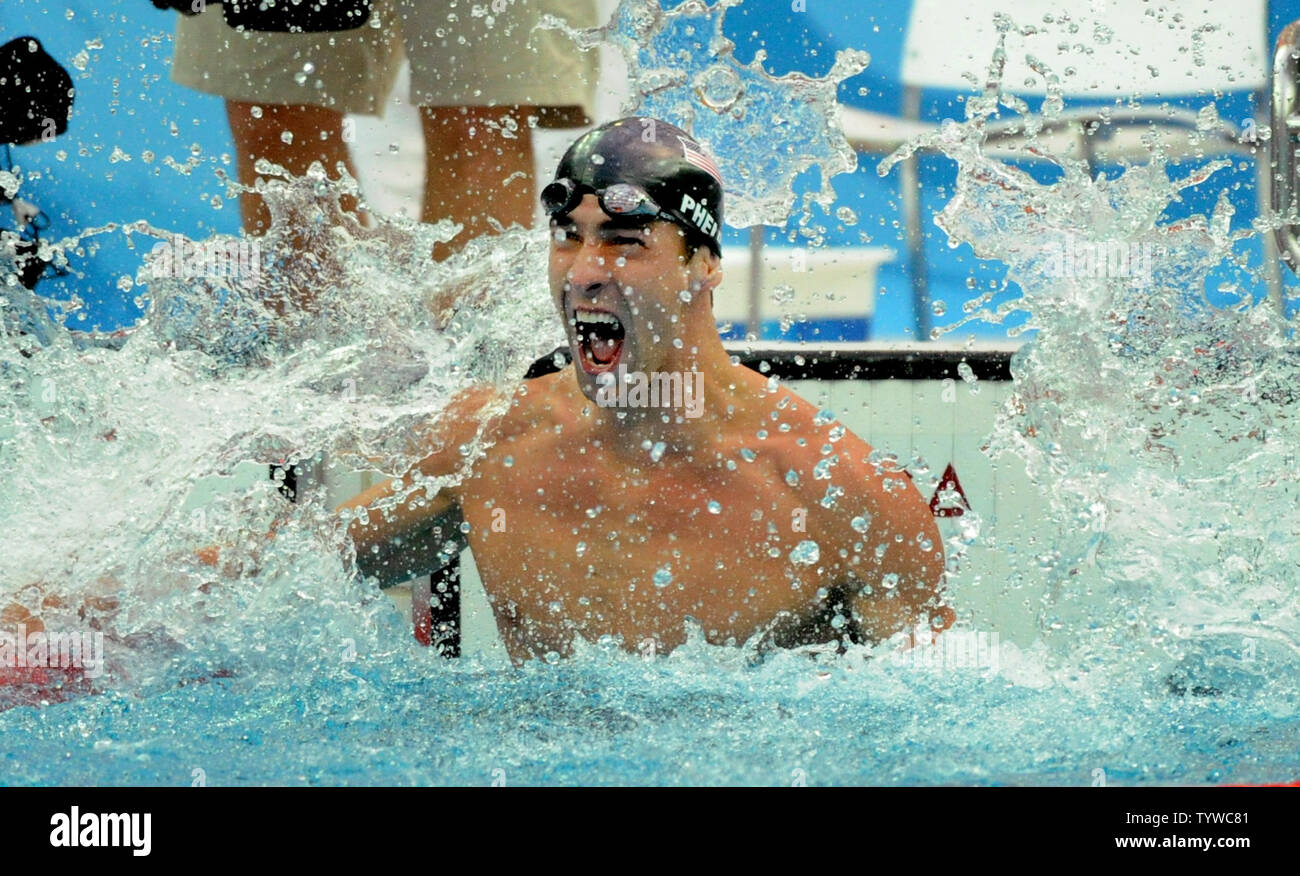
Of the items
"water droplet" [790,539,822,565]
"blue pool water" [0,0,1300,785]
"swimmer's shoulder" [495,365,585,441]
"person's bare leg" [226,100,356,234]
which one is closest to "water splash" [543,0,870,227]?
"blue pool water" [0,0,1300,785]

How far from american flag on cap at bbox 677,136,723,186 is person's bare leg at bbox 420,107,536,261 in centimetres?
65

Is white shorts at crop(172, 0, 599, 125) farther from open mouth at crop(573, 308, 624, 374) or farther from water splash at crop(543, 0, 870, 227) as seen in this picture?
open mouth at crop(573, 308, 624, 374)

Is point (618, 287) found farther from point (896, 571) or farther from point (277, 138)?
point (277, 138)

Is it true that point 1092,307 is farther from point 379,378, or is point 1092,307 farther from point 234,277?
point 234,277

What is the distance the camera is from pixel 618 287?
2025mm

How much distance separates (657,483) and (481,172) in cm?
89

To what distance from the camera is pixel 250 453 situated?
2.42 meters

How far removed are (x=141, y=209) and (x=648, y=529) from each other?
1.60 metres

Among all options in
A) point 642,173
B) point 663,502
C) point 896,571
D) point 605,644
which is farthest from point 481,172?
point 896,571

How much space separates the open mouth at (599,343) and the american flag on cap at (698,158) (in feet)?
0.88

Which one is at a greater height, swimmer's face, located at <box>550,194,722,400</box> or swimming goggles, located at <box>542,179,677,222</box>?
swimming goggles, located at <box>542,179,677,222</box>

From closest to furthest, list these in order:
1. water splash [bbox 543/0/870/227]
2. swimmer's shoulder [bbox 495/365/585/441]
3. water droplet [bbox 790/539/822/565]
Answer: water droplet [bbox 790/539/822/565] < swimmer's shoulder [bbox 495/365/585/441] < water splash [bbox 543/0/870/227]

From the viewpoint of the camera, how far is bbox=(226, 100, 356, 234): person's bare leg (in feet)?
9.65

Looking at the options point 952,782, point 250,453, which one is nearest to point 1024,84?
point 250,453
